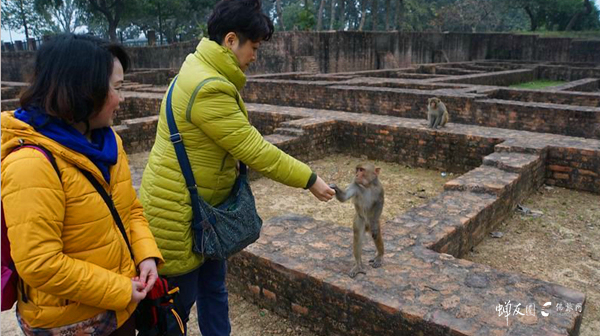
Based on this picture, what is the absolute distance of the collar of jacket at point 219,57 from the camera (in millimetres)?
1838

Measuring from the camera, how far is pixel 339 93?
1060 centimetres

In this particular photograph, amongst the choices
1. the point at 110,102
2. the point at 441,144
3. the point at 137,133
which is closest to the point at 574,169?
the point at 441,144

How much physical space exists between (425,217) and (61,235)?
3275mm

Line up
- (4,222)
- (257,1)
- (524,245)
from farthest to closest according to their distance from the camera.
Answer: (524,245), (257,1), (4,222)

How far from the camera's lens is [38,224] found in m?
1.24

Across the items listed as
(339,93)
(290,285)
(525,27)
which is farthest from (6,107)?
(525,27)

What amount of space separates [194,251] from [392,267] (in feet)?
5.16

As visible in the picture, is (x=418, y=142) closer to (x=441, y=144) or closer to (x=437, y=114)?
(x=441, y=144)

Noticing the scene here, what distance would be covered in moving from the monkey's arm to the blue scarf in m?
1.28

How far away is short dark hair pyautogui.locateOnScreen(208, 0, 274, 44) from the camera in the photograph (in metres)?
1.85

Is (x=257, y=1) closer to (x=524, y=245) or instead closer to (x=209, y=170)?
(x=209, y=170)

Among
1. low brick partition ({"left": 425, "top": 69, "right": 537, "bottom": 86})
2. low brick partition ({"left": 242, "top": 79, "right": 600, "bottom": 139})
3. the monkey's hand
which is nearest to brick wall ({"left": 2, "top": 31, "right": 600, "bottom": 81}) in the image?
low brick partition ({"left": 425, "top": 69, "right": 537, "bottom": 86})

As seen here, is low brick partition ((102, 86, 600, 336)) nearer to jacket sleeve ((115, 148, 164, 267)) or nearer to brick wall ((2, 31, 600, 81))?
jacket sleeve ((115, 148, 164, 267))

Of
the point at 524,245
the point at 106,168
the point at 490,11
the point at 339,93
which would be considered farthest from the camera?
the point at 490,11
